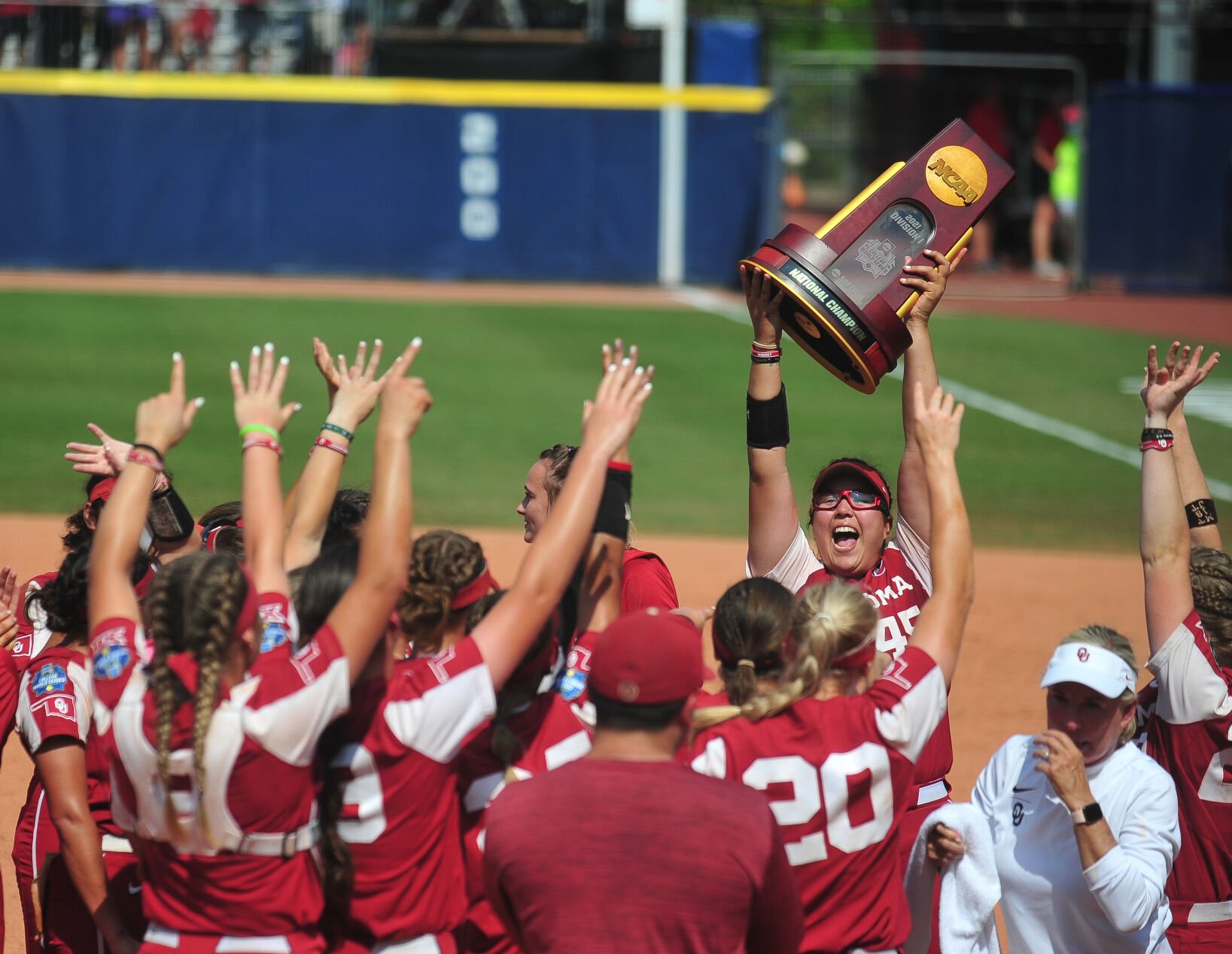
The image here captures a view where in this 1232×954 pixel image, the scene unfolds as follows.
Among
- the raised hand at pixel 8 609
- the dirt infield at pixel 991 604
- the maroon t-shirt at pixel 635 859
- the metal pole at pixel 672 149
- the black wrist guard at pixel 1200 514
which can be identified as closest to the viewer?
the maroon t-shirt at pixel 635 859

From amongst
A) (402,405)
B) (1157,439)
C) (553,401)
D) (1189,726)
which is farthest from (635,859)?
(553,401)

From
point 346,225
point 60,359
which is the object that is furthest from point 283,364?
point 346,225

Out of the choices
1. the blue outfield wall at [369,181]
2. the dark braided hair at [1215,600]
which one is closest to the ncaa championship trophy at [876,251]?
the dark braided hair at [1215,600]

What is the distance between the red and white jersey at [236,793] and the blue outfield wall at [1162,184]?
66.6 feet

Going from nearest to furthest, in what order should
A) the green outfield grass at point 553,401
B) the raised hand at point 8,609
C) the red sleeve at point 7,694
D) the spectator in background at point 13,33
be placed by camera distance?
the red sleeve at point 7,694 → the raised hand at point 8,609 → the green outfield grass at point 553,401 → the spectator in background at point 13,33

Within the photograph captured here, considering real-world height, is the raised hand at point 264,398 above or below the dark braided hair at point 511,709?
above

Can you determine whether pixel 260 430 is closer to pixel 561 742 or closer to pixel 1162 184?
pixel 561 742

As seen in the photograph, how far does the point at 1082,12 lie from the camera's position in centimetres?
2869

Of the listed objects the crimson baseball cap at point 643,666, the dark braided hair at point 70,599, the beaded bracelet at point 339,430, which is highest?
the beaded bracelet at point 339,430

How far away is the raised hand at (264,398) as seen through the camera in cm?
328

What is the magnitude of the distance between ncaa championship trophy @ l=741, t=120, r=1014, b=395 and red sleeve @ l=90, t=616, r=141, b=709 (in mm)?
1763

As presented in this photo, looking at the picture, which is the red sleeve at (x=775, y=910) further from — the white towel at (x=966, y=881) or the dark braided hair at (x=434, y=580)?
the dark braided hair at (x=434, y=580)

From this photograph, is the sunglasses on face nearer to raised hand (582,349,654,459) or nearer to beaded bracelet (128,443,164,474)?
raised hand (582,349,654,459)

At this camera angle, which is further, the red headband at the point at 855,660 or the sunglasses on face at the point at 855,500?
the sunglasses on face at the point at 855,500
